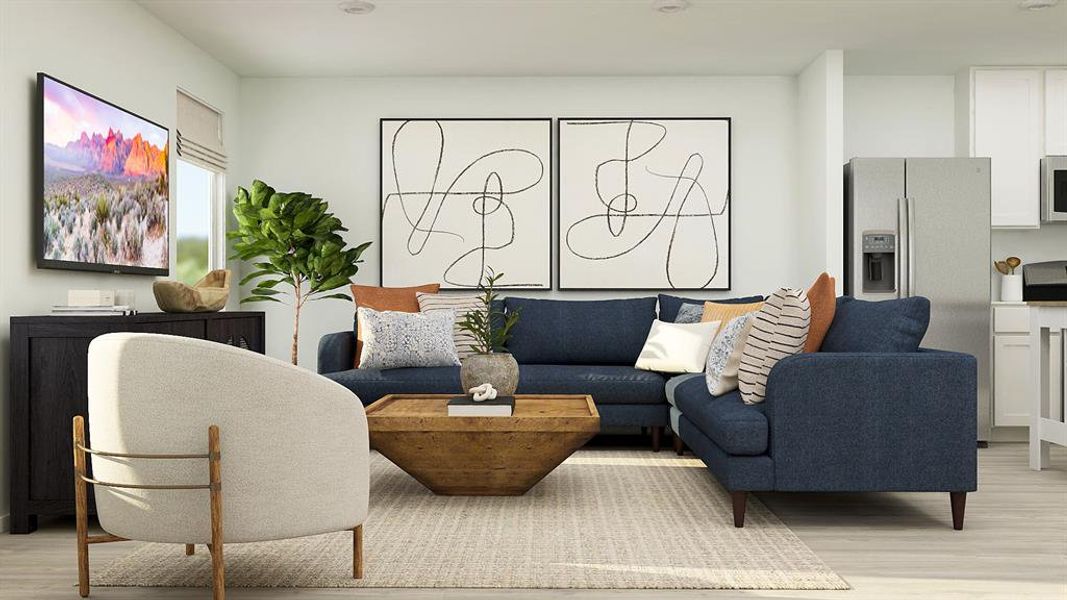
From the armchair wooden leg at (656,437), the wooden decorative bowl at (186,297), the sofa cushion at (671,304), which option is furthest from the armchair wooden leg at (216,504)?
the sofa cushion at (671,304)

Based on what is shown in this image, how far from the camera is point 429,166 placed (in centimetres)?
660

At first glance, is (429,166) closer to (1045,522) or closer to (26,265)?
(26,265)

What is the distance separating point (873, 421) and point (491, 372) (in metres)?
1.63

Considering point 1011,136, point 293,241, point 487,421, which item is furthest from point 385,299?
point 1011,136

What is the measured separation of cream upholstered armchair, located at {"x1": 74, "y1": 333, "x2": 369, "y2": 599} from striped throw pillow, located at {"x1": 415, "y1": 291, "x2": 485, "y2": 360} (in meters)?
3.12

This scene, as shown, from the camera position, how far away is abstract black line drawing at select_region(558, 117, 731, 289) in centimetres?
660

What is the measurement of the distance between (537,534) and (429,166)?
3757mm

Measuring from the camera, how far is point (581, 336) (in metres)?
5.93

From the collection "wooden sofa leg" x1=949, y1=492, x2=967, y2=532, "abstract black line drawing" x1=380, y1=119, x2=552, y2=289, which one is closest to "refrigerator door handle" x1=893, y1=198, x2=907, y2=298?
"abstract black line drawing" x1=380, y1=119, x2=552, y2=289

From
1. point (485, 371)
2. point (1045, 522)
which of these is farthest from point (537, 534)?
point (1045, 522)

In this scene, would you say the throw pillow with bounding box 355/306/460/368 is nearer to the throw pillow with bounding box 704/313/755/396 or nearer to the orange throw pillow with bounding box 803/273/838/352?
the throw pillow with bounding box 704/313/755/396

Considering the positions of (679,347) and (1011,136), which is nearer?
(679,347)

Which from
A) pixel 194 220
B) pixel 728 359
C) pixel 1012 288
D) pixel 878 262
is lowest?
pixel 728 359

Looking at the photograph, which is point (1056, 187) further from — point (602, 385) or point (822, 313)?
point (602, 385)
